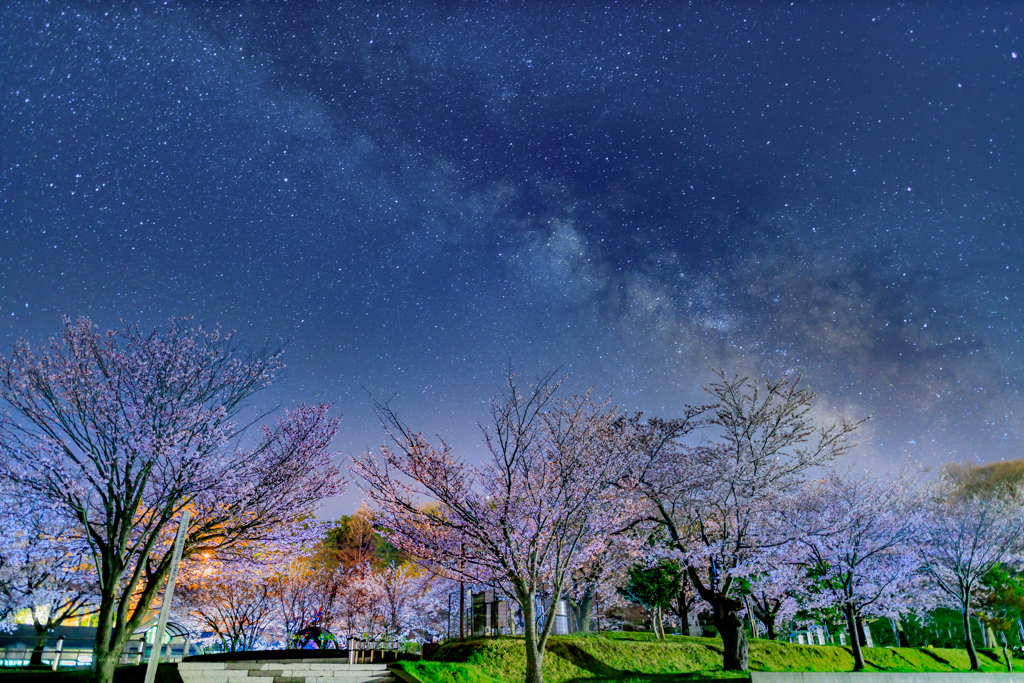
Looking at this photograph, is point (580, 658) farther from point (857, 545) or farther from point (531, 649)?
point (857, 545)

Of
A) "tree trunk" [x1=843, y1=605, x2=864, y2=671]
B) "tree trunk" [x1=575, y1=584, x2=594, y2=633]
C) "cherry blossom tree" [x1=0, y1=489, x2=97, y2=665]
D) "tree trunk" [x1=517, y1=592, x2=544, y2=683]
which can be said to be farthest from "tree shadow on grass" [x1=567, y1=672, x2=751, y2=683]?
"cherry blossom tree" [x1=0, y1=489, x2=97, y2=665]

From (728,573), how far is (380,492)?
455 inches

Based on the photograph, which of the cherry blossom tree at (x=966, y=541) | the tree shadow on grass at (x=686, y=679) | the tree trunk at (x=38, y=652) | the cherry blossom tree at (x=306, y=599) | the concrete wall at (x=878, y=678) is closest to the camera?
the concrete wall at (x=878, y=678)

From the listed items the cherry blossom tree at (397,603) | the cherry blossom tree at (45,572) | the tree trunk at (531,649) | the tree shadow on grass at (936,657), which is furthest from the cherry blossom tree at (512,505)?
the tree shadow on grass at (936,657)

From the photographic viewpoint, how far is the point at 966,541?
1148 inches

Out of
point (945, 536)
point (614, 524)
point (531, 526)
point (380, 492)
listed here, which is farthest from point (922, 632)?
point (380, 492)

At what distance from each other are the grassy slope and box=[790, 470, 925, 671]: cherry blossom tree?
2.24 meters

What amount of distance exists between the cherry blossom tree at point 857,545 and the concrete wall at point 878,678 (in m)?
6.40

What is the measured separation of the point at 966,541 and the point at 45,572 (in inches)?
1711

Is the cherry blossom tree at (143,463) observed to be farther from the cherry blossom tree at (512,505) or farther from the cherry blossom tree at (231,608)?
the cherry blossom tree at (231,608)

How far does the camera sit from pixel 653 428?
75.5 feet

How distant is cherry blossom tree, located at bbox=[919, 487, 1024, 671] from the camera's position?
1083 inches

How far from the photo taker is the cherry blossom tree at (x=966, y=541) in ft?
90.2

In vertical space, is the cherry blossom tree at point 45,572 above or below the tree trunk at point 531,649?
above
